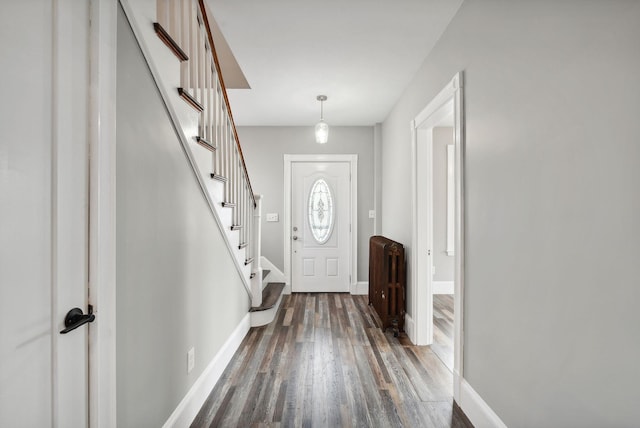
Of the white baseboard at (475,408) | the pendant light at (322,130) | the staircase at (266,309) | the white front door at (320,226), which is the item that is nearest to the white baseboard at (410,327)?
the white baseboard at (475,408)

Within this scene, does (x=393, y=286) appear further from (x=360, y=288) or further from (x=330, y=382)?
(x=360, y=288)

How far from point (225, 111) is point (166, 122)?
96 centimetres

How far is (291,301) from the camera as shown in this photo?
13.8 feet

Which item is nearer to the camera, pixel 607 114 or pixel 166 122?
pixel 607 114

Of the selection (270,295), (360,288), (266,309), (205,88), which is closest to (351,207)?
(360,288)

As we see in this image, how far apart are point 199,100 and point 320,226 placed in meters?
2.95

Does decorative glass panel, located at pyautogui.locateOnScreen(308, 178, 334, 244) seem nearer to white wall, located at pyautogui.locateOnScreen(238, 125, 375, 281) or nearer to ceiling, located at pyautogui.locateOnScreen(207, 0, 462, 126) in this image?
white wall, located at pyautogui.locateOnScreen(238, 125, 375, 281)

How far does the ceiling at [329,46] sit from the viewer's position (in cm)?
193
